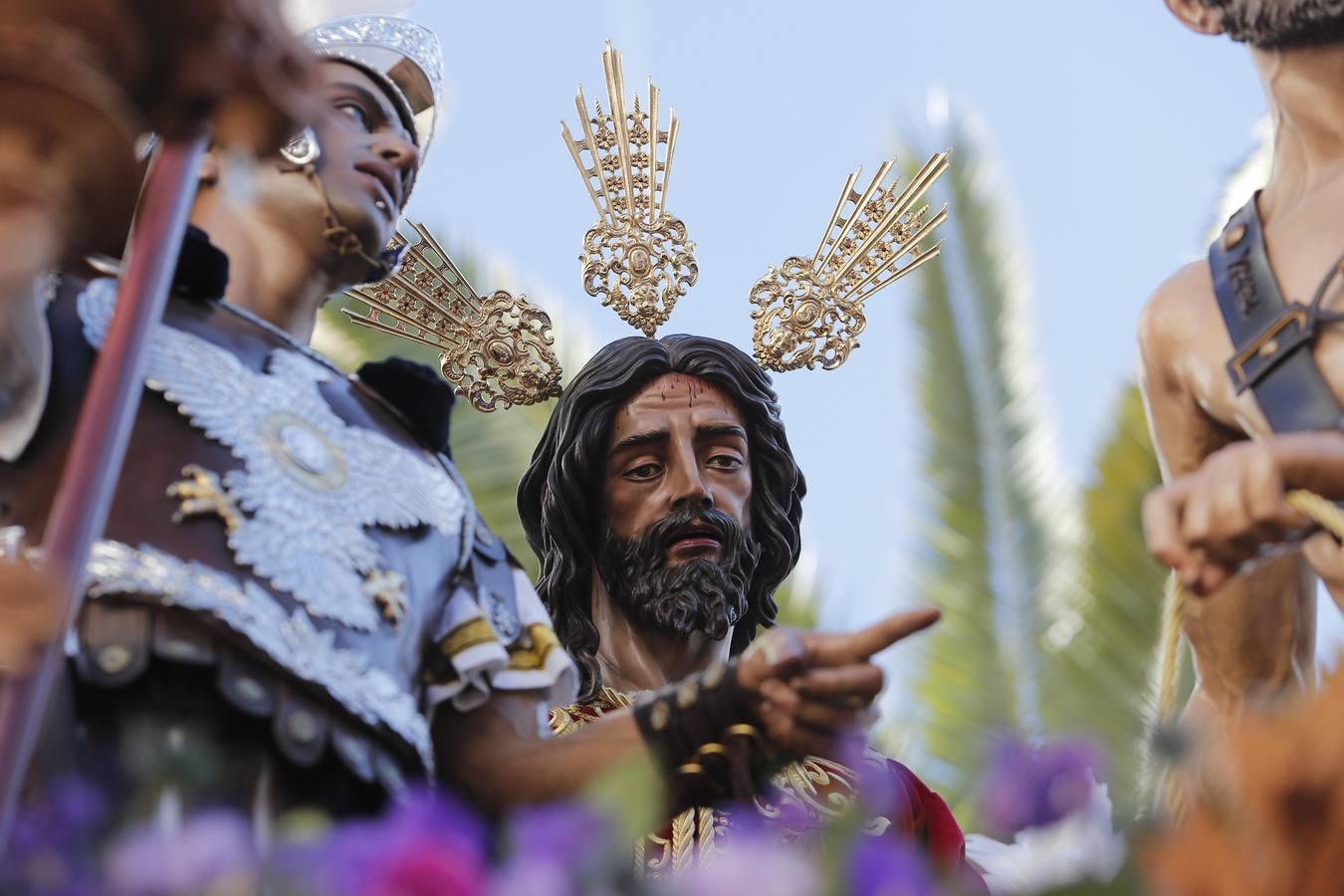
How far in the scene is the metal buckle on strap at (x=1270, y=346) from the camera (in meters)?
2.95

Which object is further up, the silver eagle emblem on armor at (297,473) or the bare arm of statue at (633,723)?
the silver eagle emblem on armor at (297,473)

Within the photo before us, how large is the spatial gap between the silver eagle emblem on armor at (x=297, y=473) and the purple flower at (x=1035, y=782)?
899 millimetres

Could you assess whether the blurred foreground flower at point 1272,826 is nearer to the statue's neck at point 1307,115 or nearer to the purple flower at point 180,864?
the purple flower at point 180,864

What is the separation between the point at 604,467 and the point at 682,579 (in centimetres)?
28

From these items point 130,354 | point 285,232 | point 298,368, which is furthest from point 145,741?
point 285,232

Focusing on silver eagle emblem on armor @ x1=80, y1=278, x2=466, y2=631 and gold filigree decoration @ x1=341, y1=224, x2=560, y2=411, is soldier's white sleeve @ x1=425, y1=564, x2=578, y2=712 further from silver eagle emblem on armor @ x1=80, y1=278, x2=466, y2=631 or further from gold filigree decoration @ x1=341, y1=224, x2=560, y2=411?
gold filigree decoration @ x1=341, y1=224, x2=560, y2=411

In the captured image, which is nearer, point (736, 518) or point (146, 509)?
point (146, 509)

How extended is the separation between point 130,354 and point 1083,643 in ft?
21.8

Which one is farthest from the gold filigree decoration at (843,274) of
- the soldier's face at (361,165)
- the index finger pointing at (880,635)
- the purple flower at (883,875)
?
the purple flower at (883,875)

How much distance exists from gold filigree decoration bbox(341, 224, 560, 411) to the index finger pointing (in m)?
2.06

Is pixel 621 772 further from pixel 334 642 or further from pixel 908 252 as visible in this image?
pixel 908 252

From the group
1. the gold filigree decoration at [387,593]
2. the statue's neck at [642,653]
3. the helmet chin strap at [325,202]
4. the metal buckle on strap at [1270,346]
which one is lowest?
the gold filigree decoration at [387,593]

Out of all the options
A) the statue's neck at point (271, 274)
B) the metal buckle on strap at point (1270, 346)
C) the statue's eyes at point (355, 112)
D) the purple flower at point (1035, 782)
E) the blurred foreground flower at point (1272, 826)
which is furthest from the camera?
the statue's eyes at point (355, 112)

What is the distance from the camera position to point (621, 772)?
1.80 m
